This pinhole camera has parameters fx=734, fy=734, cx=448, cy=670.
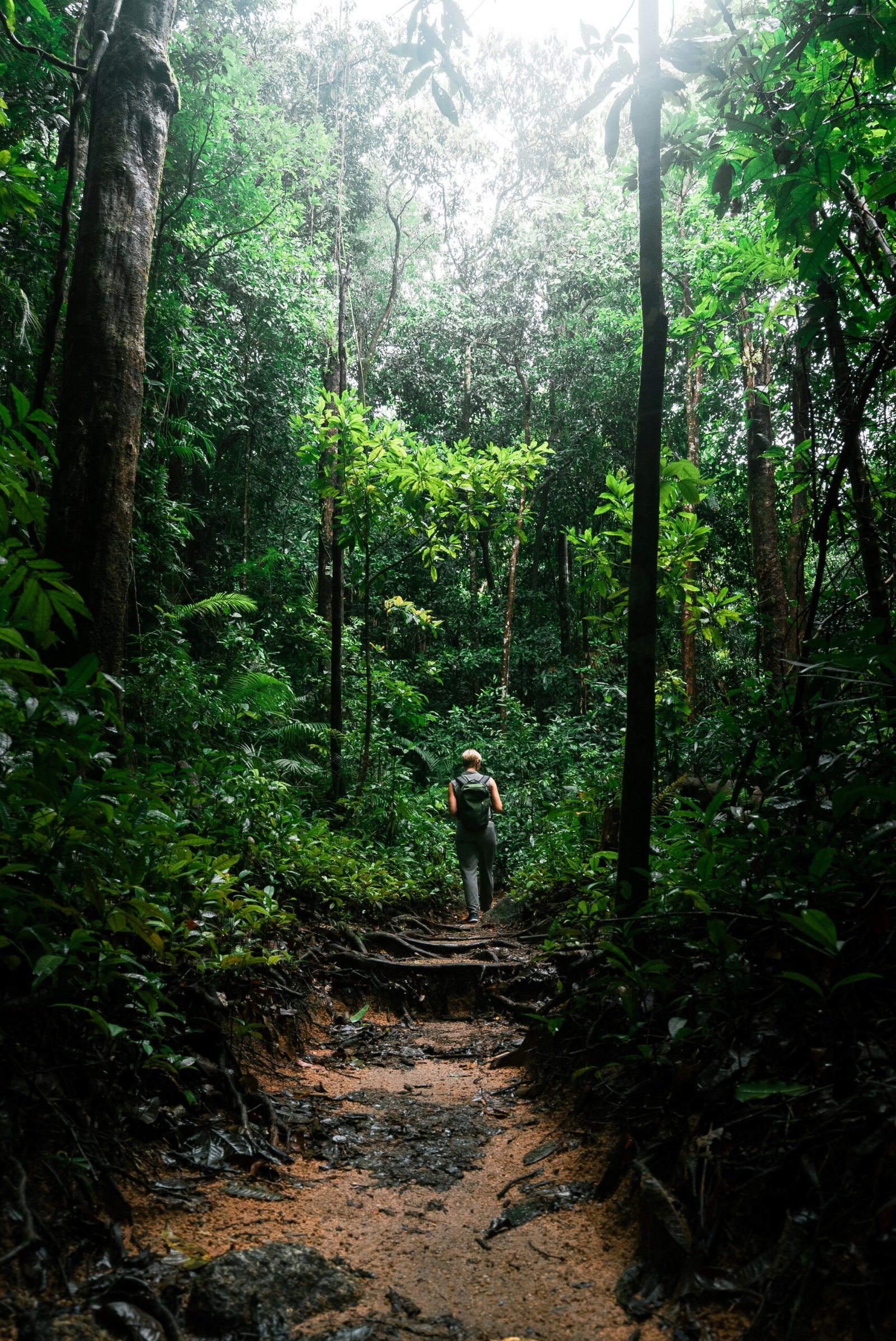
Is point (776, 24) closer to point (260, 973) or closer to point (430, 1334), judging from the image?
point (260, 973)

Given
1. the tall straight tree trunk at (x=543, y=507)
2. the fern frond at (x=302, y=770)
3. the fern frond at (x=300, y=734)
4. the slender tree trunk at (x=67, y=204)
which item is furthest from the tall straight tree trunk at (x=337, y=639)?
the tall straight tree trunk at (x=543, y=507)

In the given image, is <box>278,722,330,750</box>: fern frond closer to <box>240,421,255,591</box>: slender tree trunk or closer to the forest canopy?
the forest canopy

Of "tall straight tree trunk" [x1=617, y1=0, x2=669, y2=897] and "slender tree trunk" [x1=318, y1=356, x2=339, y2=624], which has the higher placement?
"slender tree trunk" [x1=318, y1=356, x2=339, y2=624]

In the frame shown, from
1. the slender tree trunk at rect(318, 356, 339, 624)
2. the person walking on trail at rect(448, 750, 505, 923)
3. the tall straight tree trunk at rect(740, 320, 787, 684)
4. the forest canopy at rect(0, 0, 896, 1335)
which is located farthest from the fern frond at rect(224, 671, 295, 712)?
the tall straight tree trunk at rect(740, 320, 787, 684)

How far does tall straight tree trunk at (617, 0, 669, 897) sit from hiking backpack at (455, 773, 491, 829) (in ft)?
17.0

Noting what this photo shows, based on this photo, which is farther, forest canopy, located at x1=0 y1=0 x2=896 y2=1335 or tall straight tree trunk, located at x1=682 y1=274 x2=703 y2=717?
tall straight tree trunk, located at x1=682 y1=274 x2=703 y2=717

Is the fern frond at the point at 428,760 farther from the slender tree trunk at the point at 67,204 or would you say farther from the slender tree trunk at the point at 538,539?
the slender tree trunk at the point at 67,204

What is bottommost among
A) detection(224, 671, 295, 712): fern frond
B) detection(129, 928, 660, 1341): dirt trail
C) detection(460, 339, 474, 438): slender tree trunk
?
detection(129, 928, 660, 1341): dirt trail

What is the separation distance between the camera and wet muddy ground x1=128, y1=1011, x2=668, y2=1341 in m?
1.86

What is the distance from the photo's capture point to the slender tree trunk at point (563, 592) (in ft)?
70.2

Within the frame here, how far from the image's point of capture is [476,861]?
851 centimetres

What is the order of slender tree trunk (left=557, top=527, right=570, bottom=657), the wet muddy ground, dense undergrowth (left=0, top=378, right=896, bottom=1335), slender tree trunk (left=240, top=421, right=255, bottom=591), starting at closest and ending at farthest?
dense undergrowth (left=0, top=378, right=896, bottom=1335), the wet muddy ground, slender tree trunk (left=240, top=421, right=255, bottom=591), slender tree trunk (left=557, top=527, right=570, bottom=657)

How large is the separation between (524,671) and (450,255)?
43.3 feet

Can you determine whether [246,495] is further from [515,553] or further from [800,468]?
[800,468]
